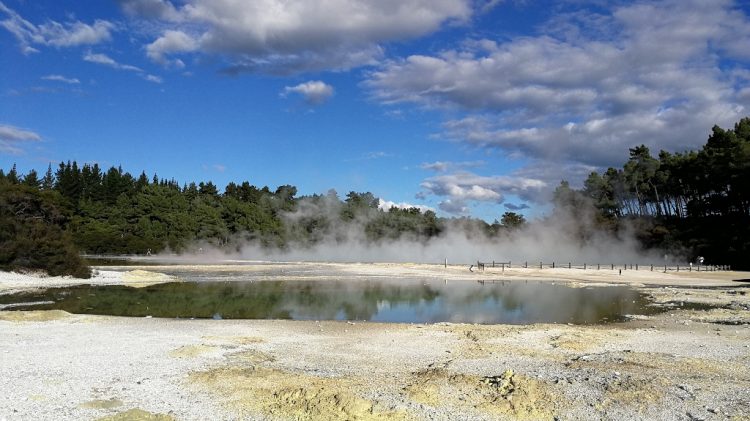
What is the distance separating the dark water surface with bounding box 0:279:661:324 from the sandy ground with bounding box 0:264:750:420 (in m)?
3.74

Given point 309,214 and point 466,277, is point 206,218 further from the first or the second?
point 466,277

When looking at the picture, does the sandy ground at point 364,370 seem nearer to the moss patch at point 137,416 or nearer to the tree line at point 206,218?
the moss patch at point 137,416

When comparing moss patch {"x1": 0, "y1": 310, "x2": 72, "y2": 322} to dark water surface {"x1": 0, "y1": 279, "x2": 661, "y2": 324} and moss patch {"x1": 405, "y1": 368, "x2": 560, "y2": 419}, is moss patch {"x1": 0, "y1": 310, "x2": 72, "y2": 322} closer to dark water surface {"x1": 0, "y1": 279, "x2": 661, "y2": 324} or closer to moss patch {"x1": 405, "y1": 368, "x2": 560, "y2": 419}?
dark water surface {"x1": 0, "y1": 279, "x2": 661, "y2": 324}

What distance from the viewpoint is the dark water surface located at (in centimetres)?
2308

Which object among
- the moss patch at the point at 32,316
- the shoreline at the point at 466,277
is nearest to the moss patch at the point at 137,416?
the moss patch at the point at 32,316

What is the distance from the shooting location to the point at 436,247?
299ft

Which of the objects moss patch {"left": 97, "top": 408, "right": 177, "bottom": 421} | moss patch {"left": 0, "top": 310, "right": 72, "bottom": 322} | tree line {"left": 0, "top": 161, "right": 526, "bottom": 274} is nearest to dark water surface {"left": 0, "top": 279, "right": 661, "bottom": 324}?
moss patch {"left": 0, "top": 310, "right": 72, "bottom": 322}

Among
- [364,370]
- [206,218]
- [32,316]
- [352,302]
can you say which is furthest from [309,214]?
[364,370]

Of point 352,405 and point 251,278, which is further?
point 251,278

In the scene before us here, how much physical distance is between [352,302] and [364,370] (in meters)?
17.4

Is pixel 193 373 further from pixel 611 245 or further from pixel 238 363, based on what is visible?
pixel 611 245

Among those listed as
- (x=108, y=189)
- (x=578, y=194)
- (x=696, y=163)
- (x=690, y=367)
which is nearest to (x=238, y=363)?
(x=690, y=367)

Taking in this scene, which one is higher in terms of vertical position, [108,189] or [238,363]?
[108,189]

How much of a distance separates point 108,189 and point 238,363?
101 meters
